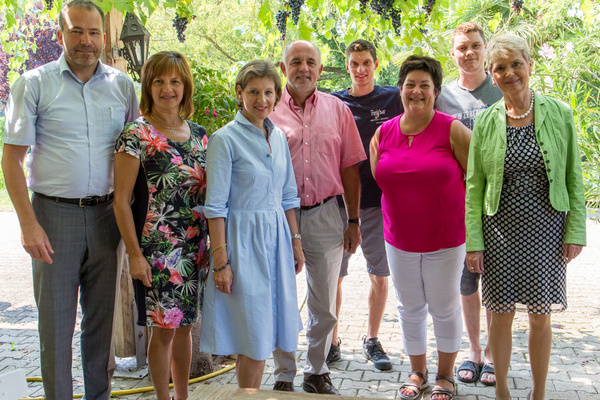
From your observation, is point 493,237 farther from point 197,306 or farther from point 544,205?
point 197,306

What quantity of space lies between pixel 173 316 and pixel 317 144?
1.32 meters

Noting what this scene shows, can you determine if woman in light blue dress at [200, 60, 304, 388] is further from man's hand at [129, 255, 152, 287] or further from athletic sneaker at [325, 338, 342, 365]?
athletic sneaker at [325, 338, 342, 365]

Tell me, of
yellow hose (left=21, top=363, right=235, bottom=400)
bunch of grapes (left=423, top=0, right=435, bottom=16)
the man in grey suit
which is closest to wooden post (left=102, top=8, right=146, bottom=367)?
yellow hose (left=21, top=363, right=235, bottom=400)

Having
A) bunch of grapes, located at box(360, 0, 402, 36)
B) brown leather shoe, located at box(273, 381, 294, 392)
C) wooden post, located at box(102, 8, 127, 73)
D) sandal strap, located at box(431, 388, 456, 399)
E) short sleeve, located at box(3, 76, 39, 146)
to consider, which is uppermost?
bunch of grapes, located at box(360, 0, 402, 36)

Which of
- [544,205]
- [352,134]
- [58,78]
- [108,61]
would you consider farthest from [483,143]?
[108,61]

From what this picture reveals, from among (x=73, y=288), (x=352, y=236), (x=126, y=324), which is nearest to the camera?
(x=73, y=288)

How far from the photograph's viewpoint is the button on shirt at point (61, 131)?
2900mm

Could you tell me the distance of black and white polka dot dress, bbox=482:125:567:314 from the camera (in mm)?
3074

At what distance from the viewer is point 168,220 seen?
297cm

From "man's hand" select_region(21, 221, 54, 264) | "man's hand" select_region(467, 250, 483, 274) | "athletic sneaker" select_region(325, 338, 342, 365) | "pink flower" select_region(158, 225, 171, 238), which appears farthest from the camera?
"athletic sneaker" select_region(325, 338, 342, 365)

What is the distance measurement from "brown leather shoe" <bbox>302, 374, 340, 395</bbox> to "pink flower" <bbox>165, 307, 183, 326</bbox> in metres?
1.08

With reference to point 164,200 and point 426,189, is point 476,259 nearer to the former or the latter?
point 426,189

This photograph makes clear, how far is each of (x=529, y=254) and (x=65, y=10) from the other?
2.72 metres

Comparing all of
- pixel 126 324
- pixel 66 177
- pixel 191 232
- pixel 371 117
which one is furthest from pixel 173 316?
pixel 371 117
